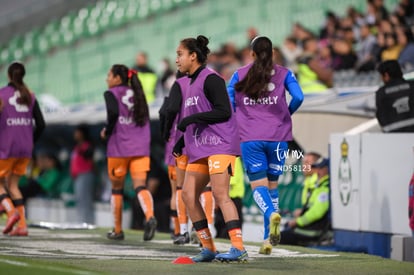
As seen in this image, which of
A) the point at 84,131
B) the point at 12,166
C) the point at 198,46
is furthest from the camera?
the point at 84,131

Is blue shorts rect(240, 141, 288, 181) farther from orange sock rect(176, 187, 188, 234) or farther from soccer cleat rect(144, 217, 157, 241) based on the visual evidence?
soccer cleat rect(144, 217, 157, 241)

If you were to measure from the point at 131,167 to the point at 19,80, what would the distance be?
172 cm

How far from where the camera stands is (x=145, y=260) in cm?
945

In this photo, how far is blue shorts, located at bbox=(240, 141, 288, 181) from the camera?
10375 millimetres

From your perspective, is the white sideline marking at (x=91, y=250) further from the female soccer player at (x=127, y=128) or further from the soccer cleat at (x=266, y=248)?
the female soccer player at (x=127, y=128)

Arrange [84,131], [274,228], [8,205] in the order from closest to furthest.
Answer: [274,228] → [8,205] → [84,131]

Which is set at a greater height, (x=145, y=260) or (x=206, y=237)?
(x=206, y=237)

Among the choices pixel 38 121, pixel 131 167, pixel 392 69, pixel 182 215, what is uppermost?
pixel 392 69

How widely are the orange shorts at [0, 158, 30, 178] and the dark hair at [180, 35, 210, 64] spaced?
4.64 m

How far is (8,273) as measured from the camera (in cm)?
802

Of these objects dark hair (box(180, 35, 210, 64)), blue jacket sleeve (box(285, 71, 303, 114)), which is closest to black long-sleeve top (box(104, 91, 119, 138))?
blue jacket sleeve (box(285, 71, 303, 114))

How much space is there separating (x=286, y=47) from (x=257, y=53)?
30.4ft

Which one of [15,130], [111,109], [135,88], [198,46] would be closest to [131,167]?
[111,109]

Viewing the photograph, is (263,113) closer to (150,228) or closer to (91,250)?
(91,250)
